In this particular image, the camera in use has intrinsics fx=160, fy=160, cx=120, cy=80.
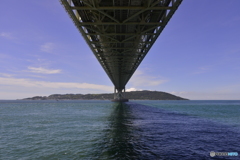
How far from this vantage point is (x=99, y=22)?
1497cm

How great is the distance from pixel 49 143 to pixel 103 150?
447 cm

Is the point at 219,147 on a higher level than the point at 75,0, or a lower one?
lower

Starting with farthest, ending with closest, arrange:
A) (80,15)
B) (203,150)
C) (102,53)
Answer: (102,53) → (80,15) → (203,150)

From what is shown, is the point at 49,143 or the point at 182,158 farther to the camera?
the point at 49,143

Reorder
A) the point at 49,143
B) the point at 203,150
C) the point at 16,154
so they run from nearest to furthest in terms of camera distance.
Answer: the point at 16,154, the point at 203,150, the point at 49,143

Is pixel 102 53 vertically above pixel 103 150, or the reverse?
pixel 102 53

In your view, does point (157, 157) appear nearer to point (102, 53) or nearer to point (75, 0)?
point (75, 0)

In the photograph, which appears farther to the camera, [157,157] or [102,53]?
[102,53]

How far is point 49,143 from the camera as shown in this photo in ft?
39.2

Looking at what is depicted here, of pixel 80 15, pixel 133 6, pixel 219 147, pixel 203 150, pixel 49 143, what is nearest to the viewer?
pixel 203 150

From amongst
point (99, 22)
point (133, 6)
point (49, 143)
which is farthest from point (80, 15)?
point (49, 143)

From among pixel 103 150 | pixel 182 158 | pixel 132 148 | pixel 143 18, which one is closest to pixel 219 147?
pixel 182 158

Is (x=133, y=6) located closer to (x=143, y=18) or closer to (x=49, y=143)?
(x=143, y=18)

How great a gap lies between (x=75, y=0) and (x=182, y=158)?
13343 millimetres
